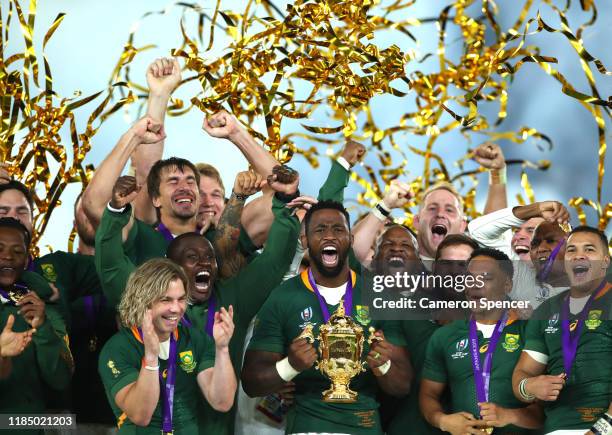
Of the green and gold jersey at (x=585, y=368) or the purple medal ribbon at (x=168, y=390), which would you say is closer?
the purple medal ribbon at (x=168, y=390)

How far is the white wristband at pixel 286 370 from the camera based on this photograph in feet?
16.5

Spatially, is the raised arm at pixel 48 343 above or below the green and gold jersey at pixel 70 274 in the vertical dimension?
below

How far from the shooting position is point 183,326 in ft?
16.7

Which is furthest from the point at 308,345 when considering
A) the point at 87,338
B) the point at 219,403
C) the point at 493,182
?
the point at 493,182

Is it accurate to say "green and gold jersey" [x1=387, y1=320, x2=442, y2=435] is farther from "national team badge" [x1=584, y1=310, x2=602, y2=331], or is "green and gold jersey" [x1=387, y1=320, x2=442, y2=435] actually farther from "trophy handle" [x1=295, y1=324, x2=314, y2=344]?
"national team badge" [x1=584, y1=310, x2=602, y2=331]

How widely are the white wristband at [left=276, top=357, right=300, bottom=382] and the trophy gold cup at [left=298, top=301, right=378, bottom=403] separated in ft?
0.38

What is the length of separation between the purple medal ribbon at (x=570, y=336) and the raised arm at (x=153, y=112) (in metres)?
2.04

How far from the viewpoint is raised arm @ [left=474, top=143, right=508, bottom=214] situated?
6.40 metres

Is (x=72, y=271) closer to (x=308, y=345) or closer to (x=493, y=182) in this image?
(x=308, y=345)

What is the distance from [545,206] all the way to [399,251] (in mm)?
700

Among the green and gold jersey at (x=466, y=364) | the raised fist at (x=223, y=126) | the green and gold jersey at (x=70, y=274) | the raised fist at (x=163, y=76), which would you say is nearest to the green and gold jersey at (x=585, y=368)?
the green and gold jersey at (x=466, y=364)

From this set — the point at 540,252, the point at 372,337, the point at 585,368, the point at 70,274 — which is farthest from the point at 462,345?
the point at 70,274

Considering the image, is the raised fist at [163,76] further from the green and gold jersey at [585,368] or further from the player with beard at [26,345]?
the green and gold jersey at [585,368]

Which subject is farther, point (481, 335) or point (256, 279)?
point (256, 279)
